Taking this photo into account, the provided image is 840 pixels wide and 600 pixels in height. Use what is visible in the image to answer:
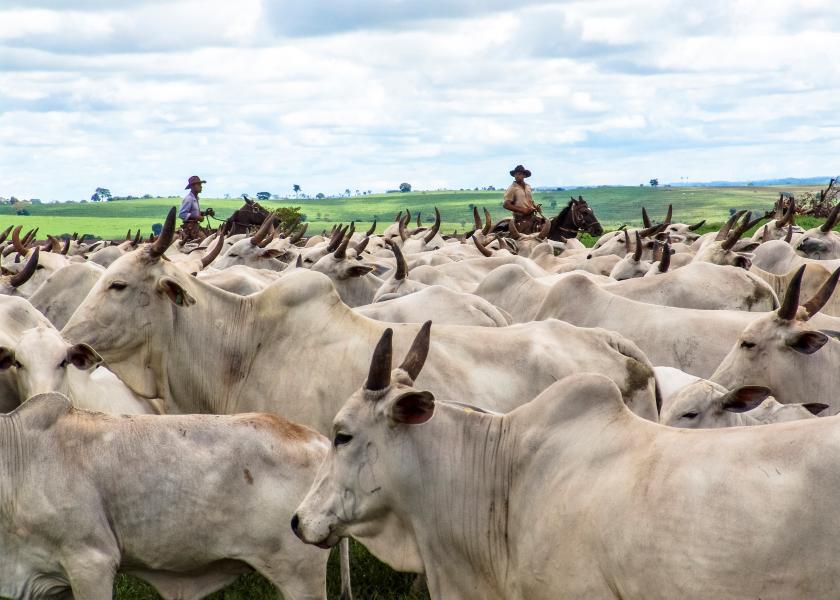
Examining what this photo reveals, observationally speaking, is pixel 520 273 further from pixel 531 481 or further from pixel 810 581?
pixel 810 581

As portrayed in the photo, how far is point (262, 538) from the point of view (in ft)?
17.7

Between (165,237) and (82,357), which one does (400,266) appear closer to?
(165,237)

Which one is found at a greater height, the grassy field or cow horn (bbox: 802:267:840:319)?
cow horn (bbox: 802:267:840:319)

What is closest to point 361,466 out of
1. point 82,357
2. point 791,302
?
point 82,357

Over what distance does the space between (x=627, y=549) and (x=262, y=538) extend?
1.92m

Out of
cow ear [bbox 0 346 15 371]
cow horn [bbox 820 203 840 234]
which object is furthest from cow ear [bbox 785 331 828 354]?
cow horn [bbox 820 203 840 234]

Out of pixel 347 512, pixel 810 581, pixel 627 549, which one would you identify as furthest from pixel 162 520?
pixel 810 581

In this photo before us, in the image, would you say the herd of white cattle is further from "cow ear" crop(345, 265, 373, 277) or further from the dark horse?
the dark horse

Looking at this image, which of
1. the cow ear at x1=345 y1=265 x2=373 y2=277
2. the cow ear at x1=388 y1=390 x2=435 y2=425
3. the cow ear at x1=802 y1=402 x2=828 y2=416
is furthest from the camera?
the cow ear at x1=345 y1=265 x2=373 y2=277

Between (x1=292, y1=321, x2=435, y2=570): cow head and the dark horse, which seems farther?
the dark horse

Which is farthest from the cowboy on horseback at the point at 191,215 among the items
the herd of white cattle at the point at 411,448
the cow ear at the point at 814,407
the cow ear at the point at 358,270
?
the cow ear at the point at 814,407

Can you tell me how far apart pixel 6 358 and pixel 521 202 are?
17155 millimetres

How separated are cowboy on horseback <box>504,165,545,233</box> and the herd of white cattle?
45.6ft

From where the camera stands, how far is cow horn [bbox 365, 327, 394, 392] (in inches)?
187
